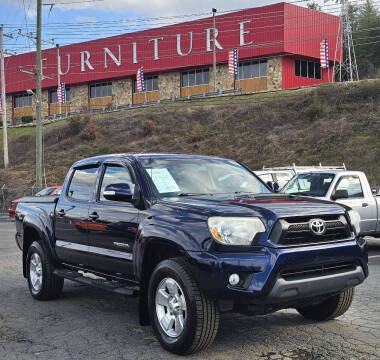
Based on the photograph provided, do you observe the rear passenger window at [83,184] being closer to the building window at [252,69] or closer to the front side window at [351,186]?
the front side window at [351,186]

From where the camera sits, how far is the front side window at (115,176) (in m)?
5.98

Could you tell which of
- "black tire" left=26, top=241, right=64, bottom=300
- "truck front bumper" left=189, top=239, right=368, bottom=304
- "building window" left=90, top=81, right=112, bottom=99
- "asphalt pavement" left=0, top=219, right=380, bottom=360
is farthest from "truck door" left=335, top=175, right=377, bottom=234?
"building window" left=90, top=81, right=112, bottom=99

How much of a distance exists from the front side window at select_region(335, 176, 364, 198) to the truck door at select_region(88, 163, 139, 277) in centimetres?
686

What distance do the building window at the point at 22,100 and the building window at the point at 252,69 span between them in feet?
115

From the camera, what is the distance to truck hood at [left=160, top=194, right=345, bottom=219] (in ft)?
15.4

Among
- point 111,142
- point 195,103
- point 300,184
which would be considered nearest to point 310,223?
point 300,184

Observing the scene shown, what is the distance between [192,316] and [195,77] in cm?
5490

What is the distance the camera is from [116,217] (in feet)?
19.0

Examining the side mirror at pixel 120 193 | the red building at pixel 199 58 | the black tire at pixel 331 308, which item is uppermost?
the red building at pixel 199 58

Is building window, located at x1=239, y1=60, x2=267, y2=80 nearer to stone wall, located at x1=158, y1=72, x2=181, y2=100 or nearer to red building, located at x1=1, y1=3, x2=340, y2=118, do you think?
red building, located at x1=1, y1=3, x2=340, y2=118

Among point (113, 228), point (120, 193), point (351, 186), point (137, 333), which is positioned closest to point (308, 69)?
point (351, 186)

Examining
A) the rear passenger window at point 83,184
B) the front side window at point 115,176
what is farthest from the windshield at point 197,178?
the rear passenger window at point 83,184

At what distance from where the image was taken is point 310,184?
12117mm

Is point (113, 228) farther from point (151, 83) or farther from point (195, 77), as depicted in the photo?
point (151, 83)
